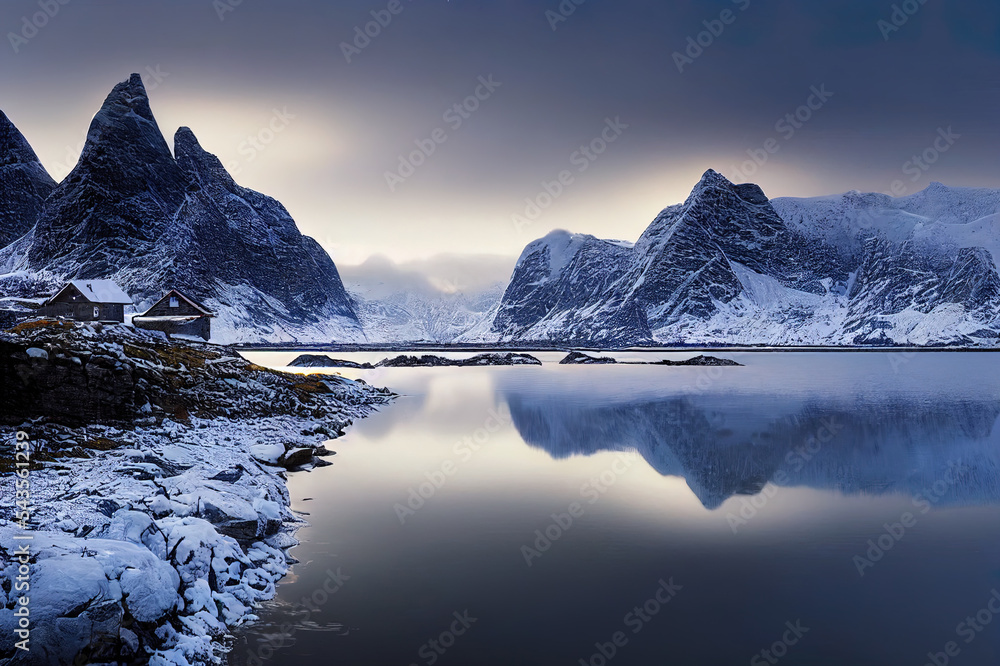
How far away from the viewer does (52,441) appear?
18.1m

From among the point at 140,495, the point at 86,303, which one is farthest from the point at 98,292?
the point at 140,495

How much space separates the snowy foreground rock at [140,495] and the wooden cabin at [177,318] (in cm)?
5857

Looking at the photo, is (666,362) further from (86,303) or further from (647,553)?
(647,553)

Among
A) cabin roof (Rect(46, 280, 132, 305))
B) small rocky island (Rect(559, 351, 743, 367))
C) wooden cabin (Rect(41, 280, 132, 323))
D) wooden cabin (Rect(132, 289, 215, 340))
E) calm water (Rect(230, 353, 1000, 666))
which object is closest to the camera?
calm water (Rect(230, 353, 1000, 666))

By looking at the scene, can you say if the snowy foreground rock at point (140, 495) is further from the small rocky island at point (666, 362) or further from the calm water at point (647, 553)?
the small rocky island at point (666, 362)

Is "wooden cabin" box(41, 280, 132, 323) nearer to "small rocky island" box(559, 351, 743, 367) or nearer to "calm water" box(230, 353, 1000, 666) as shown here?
"calm water" box(230, 353, 1000, 666)

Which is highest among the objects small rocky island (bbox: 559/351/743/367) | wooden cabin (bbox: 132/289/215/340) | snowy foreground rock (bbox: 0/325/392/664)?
small rocky island (bbox: 559/351/743/367)

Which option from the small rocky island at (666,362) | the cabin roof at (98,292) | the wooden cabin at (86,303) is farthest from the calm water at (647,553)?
the small rocky island at (666,362)

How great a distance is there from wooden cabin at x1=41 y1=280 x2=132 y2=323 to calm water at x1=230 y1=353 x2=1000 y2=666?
58.4m

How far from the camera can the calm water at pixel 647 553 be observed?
32.9ft

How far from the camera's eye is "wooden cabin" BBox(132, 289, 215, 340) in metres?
86.2

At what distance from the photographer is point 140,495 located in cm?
1375

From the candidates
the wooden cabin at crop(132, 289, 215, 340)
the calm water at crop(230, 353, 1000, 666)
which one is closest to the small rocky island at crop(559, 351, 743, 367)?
the wooden cabin at crop(132, 289, 215, 340)

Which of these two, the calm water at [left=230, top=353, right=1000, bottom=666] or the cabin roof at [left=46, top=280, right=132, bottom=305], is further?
the cabin roof at [left=46, top=280, right=132, bottom=305]
